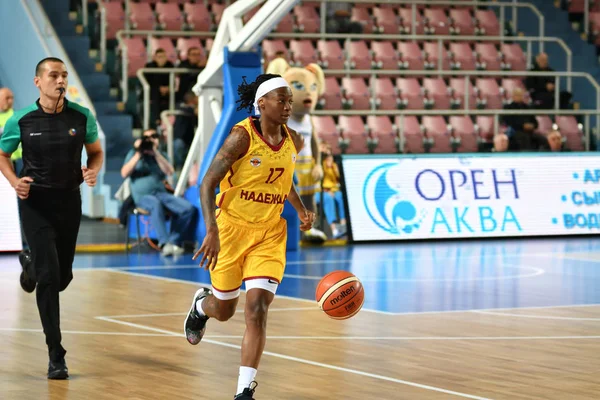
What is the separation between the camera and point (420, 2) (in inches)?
984

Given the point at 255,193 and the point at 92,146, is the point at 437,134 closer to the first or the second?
the point at 92,146

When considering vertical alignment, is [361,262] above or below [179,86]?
below

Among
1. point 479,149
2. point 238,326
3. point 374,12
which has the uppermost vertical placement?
point 374,12

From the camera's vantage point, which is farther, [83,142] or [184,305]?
[184,305]

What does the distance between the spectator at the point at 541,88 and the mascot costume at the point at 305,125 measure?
24.7 feet

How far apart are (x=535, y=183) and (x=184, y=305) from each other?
9991 mm

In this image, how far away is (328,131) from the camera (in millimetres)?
21984

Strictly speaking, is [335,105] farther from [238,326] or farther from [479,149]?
[238,326]

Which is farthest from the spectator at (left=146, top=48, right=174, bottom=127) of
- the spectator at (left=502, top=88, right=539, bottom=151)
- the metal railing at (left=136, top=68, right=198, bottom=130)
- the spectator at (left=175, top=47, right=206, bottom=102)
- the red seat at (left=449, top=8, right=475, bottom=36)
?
the red seat at (left=449, top=8, right=475, bottom=36)

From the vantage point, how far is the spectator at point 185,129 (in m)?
19.7

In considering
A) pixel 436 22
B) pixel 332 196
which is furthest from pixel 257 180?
pixel 436 22

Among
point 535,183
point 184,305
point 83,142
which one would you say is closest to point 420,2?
point 535,183

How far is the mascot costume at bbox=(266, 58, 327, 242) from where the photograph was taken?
688 inches

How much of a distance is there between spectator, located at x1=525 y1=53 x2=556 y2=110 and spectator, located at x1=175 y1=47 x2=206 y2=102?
6911 millimetres
